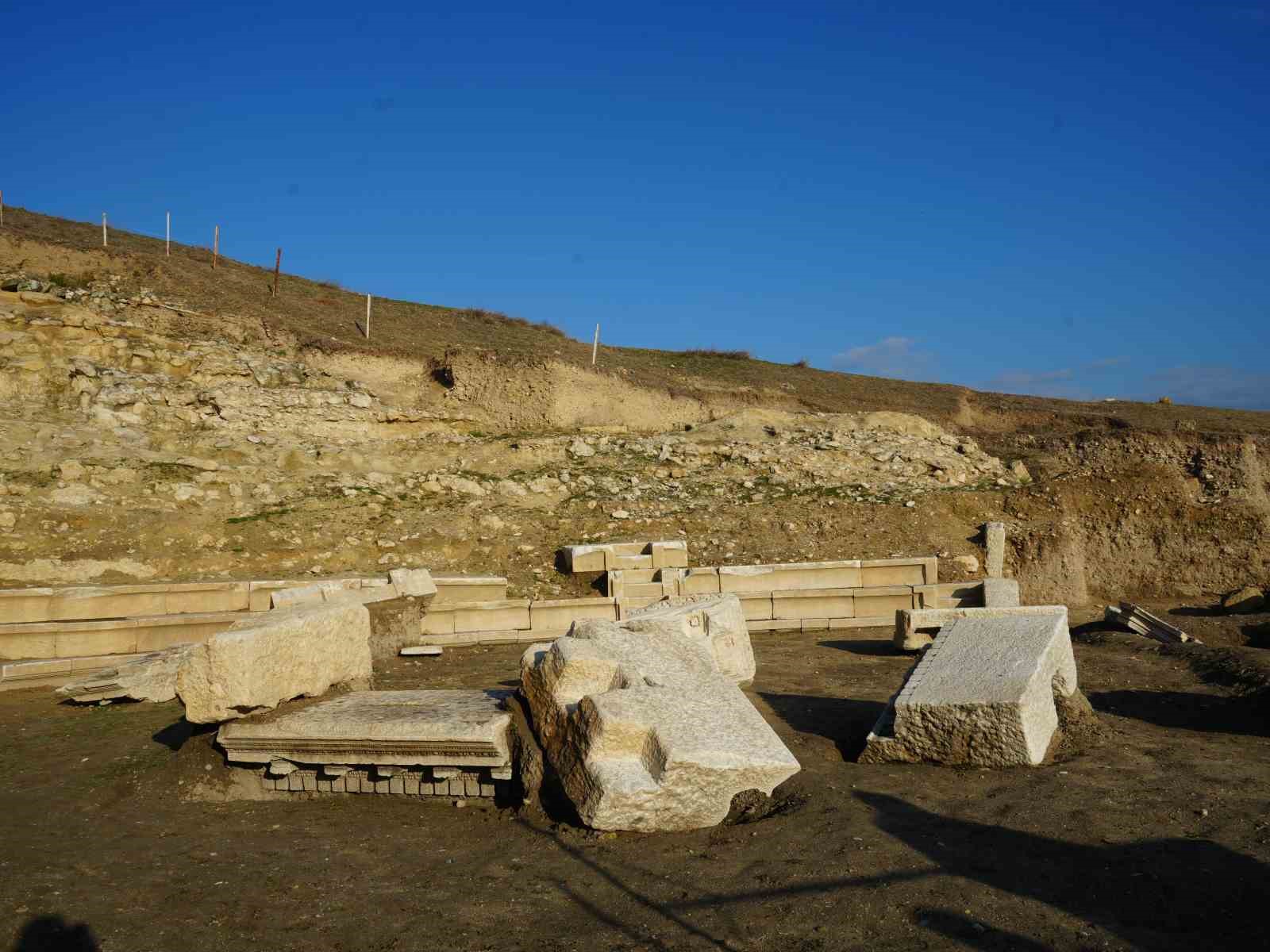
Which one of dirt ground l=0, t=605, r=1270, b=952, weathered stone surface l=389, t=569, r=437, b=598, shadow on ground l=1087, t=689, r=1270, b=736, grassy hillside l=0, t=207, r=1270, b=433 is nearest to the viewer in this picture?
dirt ground l=0, t=605, r=1270, b=952

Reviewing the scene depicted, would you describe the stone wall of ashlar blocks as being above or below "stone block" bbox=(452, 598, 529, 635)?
below

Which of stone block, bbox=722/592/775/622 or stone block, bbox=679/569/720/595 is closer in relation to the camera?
stone block, bbox=722/592/775/622

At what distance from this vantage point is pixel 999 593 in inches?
484

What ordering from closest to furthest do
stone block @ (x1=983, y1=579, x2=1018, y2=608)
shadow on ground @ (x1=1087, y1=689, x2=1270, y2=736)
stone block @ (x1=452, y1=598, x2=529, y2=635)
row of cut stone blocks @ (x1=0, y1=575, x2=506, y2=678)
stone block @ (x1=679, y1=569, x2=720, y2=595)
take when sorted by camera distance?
shadow on ground @ (x1=1087, y1=689, x2=1270, y2=736)
row of cut stone blocks @ (x1=0, y1=575, x2=506, y2=678)
stone block @ (x1=452, y1=598, x2=529, y2=635)
stone block @ (x1=983, y1=579, x2=1018, y2=608)
stone block @ (x1=679, y1=569, x2=720, y2=595)

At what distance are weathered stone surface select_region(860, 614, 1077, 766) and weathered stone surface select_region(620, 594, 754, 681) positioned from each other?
1.77 meters

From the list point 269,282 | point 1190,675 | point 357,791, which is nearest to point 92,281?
point 269,282

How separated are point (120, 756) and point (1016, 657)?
6490mm

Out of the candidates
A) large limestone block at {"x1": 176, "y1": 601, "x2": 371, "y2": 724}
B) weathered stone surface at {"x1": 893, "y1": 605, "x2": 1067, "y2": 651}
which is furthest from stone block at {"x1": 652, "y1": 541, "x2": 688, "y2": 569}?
large limestone block at {"x1": 176, "y1": 601, "x2": 371, "y2": 724}

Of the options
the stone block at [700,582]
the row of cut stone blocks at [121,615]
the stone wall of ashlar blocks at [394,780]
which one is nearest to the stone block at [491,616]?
the row of cut stone blocks at [121,615]

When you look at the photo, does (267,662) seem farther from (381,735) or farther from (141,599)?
(141,599)

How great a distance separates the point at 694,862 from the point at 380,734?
222 centimetres

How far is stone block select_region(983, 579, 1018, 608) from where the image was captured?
40.3 feet

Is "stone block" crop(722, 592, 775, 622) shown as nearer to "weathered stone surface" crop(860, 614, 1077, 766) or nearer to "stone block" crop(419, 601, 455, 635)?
"stone block" crop(419, 601, 455, 635)

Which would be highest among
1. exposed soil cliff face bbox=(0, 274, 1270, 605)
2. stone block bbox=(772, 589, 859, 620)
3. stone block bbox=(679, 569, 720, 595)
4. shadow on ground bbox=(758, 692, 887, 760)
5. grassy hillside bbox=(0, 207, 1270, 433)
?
grassy hillside bbox=(0, 207, 1270, 433)
